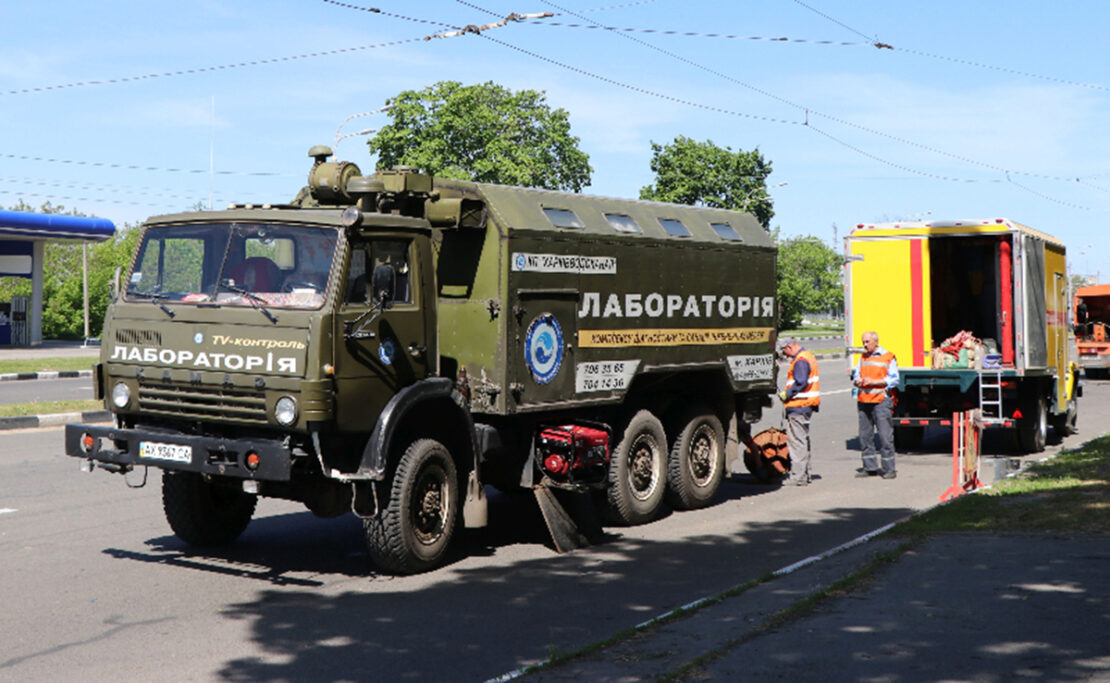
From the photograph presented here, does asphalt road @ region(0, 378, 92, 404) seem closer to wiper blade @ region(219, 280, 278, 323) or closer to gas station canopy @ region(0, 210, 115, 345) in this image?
wiper blade @ region(219, 280, 278, 323)

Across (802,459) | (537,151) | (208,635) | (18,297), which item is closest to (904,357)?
(802,459)

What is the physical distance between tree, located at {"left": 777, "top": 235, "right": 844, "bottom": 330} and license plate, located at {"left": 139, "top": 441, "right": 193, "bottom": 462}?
7326cm

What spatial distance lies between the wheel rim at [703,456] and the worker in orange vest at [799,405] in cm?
157

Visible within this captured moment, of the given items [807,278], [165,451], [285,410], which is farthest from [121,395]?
[807,278]

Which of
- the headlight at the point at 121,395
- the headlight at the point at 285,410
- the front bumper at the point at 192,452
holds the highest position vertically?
the headlight at the point at 121,395

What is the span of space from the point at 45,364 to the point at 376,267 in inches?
1167

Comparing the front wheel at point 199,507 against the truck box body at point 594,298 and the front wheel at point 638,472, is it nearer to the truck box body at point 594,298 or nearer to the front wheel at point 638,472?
the truck box body at point 594,298

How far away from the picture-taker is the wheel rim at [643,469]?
10523 mm

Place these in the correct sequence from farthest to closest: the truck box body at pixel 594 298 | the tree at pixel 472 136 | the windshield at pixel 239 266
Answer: the tree at pixel 472 136 → the truck box body at pixel 594 298 → the windshield at pixel 239 266

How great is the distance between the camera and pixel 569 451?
30.9ft

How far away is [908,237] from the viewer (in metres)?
16.0

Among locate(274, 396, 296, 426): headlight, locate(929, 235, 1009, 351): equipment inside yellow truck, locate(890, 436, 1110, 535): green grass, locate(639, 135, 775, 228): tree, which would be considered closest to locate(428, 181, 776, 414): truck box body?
locate(274, 396, 296, 426): headlight

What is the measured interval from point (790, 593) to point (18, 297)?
47.1 m

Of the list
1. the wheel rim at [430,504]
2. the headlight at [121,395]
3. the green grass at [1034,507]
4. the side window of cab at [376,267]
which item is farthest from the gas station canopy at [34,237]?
the green grass at [1034,507]
